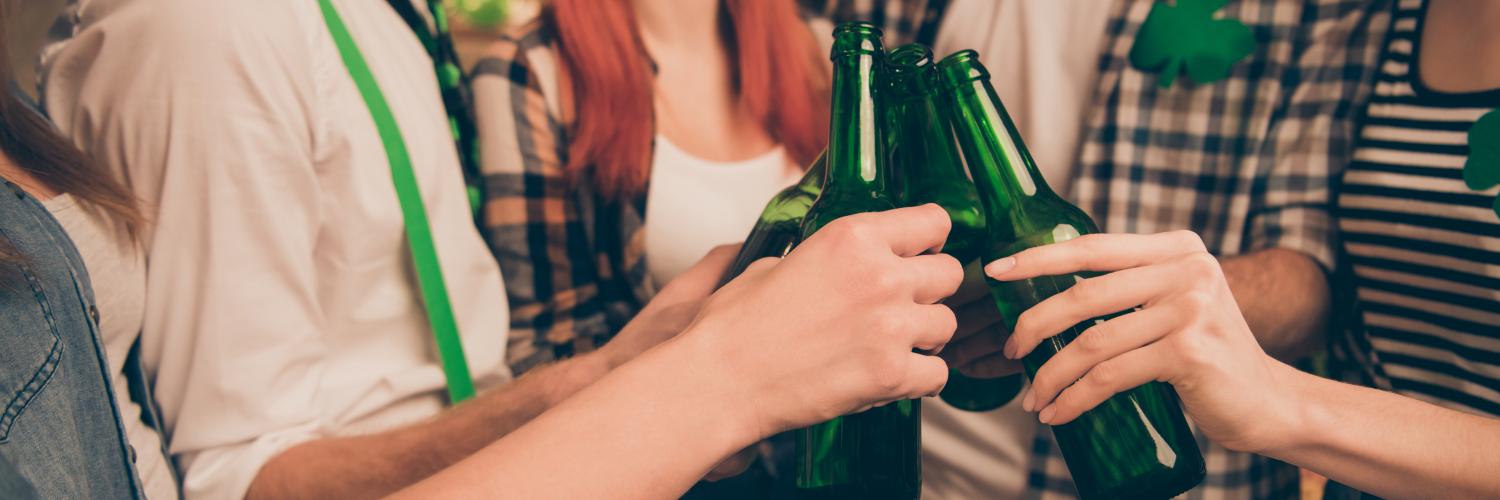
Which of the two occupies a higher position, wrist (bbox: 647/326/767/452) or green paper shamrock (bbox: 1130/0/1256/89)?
green paper shamrock (bbox: 1130/0/1256/89)

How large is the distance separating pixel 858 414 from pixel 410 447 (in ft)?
1.38

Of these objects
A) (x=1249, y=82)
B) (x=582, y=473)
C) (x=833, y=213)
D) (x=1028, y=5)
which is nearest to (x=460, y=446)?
(x=582, y=473)

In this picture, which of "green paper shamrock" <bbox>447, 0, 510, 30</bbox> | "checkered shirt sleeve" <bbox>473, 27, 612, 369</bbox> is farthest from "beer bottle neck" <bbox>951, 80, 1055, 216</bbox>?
"green paper shamrock" <bbox>447, 0, 510, 30</bbox>

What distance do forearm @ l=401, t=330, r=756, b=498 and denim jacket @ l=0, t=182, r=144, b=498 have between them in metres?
0.22

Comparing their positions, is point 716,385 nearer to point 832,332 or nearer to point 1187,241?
point 832,332

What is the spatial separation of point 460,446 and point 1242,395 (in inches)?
24.5

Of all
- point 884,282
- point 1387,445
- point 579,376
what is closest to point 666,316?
point 579,376

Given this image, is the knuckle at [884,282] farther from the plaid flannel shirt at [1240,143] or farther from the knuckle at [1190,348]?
the plaid flannel shirt at [1240,143]

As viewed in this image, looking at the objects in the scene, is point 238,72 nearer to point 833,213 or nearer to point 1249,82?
point 833,213

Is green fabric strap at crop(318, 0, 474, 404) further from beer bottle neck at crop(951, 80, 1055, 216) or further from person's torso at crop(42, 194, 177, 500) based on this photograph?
beer bottle neck at crop(951, 80, 1055, 216)

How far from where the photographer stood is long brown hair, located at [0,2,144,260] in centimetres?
62

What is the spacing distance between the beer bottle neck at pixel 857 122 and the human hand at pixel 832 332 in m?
0.05

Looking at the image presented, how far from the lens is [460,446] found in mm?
751

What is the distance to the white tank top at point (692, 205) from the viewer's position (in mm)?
1077
